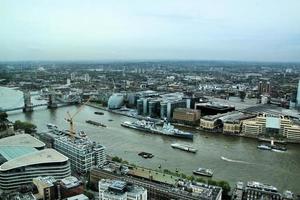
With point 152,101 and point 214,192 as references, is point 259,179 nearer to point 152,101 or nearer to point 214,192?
point 214,192

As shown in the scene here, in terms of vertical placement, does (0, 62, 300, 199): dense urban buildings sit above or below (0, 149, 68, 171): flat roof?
below

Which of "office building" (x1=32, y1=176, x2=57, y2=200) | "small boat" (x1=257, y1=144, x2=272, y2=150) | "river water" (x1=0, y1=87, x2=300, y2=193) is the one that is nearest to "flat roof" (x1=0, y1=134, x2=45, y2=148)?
"river water" (x1=0, y1=87, x2=300, y2=193)

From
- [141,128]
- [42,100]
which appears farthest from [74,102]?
[141,128]

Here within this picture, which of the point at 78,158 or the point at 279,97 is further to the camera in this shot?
the point at 279,97

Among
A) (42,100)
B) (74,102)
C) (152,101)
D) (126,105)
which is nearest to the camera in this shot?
(152,101)

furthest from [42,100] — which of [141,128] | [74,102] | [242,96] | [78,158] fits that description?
[78,158]

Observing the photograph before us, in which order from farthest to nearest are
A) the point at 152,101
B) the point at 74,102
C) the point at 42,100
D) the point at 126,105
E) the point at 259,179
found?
the point at 42,100
the point at 74,102
the point at 126,105
the point at 152,101
the point at 259,179

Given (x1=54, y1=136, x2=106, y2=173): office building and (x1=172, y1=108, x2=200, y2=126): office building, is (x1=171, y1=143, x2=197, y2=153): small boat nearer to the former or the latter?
(x1=54, y1=136, x2=106, y2=173): office building

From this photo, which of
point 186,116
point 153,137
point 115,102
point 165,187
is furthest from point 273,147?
point 115,102
